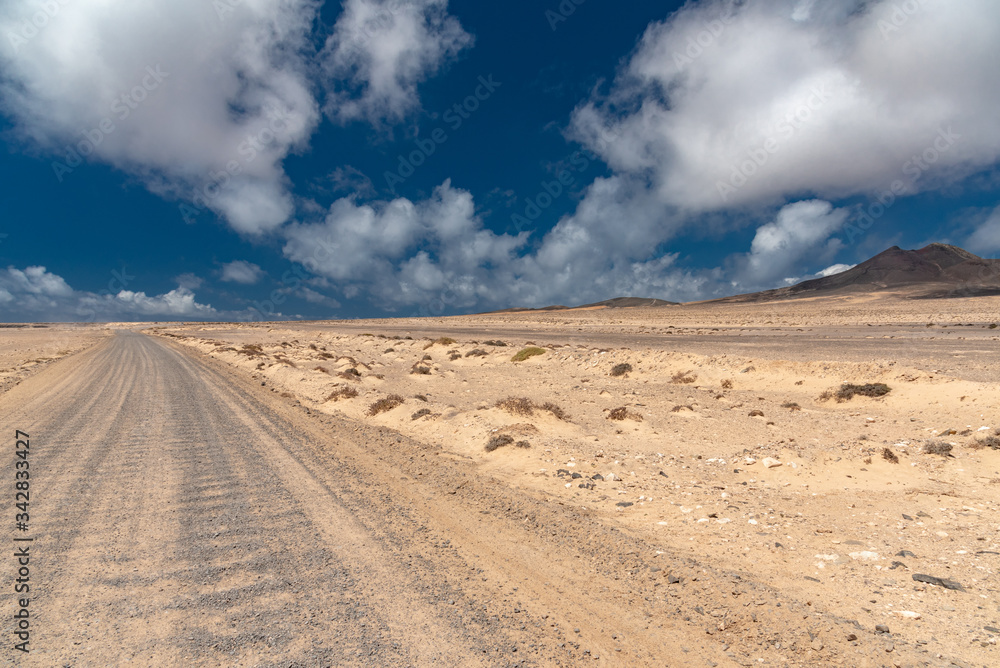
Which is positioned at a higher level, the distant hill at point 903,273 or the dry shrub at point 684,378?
the distant hill at point 903,273

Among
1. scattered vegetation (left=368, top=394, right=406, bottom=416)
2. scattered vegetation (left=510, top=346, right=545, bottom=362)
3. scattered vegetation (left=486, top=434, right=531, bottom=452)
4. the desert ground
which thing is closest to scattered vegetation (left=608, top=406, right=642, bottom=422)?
the desert ground

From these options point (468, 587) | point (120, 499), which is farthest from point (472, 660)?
point (120, 499)

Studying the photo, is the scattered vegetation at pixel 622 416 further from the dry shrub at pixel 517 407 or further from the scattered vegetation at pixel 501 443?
the scattered vegetation at pixel 501 443

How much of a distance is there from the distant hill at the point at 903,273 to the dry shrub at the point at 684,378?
136730 millimetres

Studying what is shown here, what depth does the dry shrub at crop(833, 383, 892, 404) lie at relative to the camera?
44.7ft

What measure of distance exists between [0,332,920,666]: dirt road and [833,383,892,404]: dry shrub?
12232 millimetres

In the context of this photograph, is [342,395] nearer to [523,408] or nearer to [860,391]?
[523,408]

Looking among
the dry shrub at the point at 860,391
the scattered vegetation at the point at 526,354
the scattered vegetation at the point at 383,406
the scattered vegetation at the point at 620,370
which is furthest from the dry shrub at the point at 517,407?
the scattered vegetation at the point at 526,354

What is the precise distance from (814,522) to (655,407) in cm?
835

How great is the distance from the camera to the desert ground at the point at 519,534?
12.1 ft

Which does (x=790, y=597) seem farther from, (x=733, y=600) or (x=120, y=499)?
(x=120, y=499)

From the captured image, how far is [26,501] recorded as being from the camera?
627 centimetres

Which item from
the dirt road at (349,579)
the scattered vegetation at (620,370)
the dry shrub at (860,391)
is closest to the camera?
the dirt road at (349,579)

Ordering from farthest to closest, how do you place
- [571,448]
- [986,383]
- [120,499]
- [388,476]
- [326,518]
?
[986,383]
[571,448]
[388,476]
[120,499]
[326,518]
